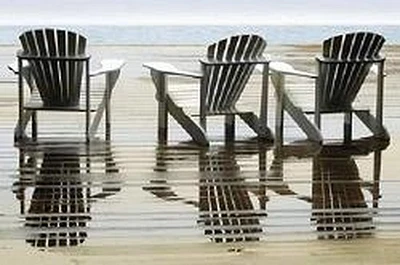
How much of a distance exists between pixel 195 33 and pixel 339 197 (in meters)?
7.14

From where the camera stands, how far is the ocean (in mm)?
11297

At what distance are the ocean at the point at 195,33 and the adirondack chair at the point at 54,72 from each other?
4487mm

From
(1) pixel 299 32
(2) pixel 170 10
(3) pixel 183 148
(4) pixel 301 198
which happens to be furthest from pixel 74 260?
(2) pixel 170 10

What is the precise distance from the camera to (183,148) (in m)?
6.25

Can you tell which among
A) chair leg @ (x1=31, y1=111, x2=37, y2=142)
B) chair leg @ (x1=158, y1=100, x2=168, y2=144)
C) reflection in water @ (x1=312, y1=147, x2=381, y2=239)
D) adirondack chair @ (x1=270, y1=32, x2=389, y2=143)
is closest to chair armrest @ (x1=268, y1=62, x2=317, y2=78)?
adirondack chair @ (x1=270, y1=32, x2=389, y2=143)

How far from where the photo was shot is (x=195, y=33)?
12.0 m

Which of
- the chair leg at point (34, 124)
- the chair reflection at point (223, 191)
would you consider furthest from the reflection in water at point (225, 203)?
the chair leg at point (34, 124)

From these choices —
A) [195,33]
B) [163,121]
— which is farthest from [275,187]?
[195,33]

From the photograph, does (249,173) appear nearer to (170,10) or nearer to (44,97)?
(44,97)

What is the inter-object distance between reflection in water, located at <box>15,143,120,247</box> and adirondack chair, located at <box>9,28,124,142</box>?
288mm

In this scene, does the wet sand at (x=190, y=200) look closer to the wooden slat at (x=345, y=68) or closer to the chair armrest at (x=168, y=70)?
the wooden slat at (x=345, y=68)

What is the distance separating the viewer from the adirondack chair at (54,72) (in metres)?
6.21

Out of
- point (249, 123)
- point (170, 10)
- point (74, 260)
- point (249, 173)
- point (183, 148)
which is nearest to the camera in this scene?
point (74, 260)

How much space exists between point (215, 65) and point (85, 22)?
6.99m
